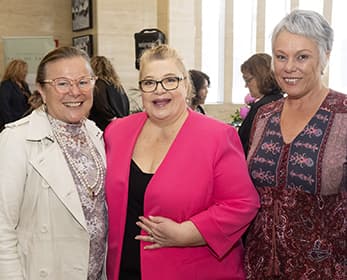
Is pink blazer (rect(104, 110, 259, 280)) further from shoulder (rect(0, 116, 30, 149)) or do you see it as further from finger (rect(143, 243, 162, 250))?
shoulder (rect(0, 116, 30, 149))

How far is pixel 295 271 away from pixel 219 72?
605cm

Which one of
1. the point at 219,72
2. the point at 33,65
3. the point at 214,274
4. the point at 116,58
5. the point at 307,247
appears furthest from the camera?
the point at 219,72

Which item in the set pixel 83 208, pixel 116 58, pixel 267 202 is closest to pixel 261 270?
pixel 267 202

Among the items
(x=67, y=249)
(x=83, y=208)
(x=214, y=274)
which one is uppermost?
(x=83, y=208)

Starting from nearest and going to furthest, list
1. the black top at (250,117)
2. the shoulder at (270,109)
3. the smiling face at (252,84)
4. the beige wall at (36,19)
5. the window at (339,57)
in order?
the shoulder at (270,109)
the black top at (250,117)
the smiling face at (252,84)
the window at (339,57)
the beige wall at (36,19)

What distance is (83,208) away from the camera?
1.73m

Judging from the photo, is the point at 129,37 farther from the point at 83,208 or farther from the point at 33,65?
the point at 83,208

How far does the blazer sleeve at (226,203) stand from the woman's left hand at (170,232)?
0.03m

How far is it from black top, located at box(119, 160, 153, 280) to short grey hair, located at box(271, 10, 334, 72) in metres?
0.73

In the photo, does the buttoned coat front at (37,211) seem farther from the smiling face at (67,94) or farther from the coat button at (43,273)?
the smiling face at (67,94)

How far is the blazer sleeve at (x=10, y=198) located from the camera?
1607 mm

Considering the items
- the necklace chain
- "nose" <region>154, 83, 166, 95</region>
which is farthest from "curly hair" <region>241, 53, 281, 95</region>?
the necklace chain

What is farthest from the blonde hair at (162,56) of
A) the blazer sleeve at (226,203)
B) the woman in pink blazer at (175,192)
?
the blazer sleeve at (226,203)

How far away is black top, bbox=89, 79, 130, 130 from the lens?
14.1 ft
